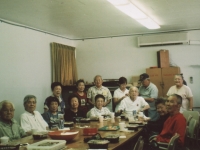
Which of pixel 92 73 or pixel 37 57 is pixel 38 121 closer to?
pixel 37 57

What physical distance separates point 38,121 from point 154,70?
13.6ft

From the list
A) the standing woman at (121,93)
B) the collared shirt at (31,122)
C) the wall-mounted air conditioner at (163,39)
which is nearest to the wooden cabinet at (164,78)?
the wall-mounted air conditioner at (163,39)

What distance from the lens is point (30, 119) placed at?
409cm

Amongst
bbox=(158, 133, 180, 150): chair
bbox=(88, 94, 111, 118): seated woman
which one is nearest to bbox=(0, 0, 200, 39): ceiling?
bbox=(88, 94, 111, 118): seated woman

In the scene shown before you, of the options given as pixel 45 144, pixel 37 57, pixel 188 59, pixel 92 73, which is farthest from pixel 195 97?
pixel 45 144

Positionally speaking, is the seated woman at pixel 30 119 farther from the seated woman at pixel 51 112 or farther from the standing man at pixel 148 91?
the standing man at pixel 148 91

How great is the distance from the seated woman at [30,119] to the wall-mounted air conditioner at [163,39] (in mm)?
4366

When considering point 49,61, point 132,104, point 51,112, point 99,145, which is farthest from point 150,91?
point 99,145

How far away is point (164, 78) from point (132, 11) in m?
2.90

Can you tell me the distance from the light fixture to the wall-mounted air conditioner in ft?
3.23

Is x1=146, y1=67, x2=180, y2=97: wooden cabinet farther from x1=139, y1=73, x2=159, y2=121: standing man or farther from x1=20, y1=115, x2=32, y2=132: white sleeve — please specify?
x1=20, y1=115, x2=32, y2=132: white sleeve

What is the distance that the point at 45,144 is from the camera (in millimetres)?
2477

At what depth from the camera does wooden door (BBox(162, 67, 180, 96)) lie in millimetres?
7059

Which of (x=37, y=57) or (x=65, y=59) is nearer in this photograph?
(x=37, y=57)
